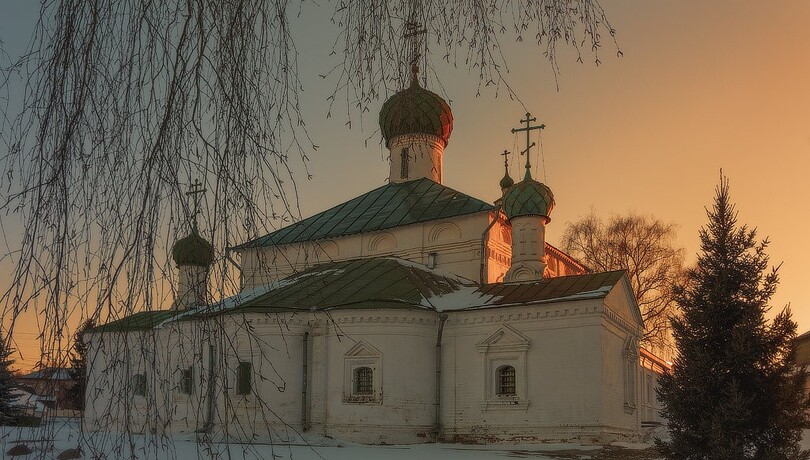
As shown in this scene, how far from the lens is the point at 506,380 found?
57.6ft

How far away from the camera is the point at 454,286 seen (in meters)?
19.9

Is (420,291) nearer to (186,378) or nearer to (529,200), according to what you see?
(529,200)

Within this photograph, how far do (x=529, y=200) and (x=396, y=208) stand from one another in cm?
428

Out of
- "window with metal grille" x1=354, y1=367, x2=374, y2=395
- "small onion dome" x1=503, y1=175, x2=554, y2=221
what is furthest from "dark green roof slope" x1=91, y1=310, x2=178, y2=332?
"small onion dome" x1=503, y1=175, x2=554, y2=221

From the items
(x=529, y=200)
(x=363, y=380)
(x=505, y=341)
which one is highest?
(x=529, y=200)

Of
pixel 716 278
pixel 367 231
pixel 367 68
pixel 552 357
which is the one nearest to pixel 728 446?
pixel 716 278

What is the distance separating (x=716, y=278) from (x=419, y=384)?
8024 millimetres

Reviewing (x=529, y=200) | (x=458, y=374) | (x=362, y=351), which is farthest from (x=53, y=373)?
(x=529, y=200)

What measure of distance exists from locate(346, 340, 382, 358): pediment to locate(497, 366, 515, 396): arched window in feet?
8.63

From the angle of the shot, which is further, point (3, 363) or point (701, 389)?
point (701, 389)

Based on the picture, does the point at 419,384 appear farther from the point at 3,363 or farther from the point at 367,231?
the point at 3,363

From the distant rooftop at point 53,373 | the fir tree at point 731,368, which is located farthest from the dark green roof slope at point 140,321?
the fir tree at point 731,368

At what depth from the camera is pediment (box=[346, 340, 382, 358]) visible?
693 inches

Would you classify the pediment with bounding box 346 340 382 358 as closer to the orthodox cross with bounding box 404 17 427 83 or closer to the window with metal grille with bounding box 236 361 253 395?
the window with metal grille with bounding box 236 361 253 395
